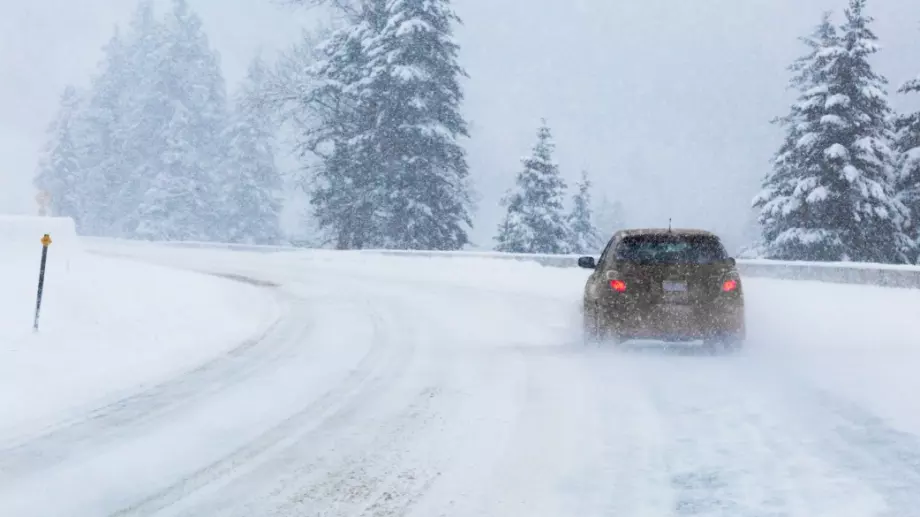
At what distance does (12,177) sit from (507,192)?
9430 cm

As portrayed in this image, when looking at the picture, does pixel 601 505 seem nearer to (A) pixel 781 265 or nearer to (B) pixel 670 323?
(B) pixel 670 323

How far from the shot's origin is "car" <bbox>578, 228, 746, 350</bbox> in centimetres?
1189

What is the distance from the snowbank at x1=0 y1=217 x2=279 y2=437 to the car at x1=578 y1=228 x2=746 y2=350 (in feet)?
15.6

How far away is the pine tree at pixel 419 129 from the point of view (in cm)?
4441

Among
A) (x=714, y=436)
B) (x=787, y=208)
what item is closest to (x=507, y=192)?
(x=787, y=208)

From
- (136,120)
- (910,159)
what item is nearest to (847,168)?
(910,159)

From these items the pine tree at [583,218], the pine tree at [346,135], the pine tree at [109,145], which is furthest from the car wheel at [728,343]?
the pine tree at [109,145]

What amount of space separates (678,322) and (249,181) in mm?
62030

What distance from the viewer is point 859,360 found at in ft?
38.1

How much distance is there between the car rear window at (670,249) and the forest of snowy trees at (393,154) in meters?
25.4

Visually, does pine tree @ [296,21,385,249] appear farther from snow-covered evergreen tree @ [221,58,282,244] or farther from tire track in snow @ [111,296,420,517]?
tire track in snow @ [111,296,420,517]

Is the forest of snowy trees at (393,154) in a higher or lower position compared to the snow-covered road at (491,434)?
higher

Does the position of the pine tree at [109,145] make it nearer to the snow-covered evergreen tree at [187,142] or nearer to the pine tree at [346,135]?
the snow-covered evergreen tree at [187,142]

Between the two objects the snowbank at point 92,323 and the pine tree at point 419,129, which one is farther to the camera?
the pine tree at point 419,129
